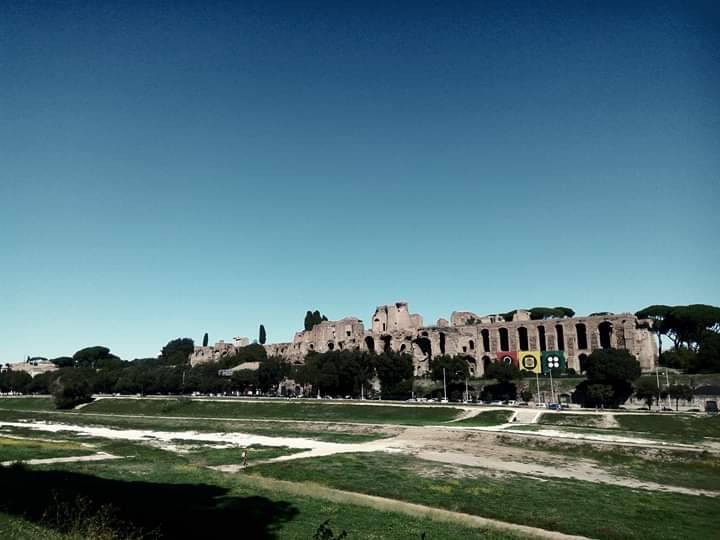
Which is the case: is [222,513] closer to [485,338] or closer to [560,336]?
[560,336]

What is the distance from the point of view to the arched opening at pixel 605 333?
78312 millimetres

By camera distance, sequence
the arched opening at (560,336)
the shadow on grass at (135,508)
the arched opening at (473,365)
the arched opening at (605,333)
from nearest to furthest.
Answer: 1. the shadow on grass at (135,508)
2. the arched opening at (605,333)
3. the arched opening at (560,336)
4. the arched opening at (473,365)

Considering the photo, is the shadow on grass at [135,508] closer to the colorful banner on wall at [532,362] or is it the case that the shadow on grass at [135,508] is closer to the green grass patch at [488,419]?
the green grass patch at [488,419]

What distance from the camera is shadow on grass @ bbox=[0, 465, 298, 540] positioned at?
1209cm

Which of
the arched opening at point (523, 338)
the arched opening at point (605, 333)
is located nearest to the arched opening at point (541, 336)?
the arched opening at point (523, 338)

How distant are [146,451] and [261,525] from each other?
64.2 ft

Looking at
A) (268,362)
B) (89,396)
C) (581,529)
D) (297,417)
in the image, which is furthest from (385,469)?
(89,396)

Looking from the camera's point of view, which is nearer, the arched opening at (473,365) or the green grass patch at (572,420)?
the green grass patch at (572,420)

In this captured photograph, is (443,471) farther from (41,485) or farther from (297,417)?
(297,417)

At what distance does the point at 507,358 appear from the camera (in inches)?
2835

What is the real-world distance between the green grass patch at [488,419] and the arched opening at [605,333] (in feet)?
123

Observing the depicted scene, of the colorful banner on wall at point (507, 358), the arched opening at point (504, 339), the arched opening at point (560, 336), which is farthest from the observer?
the arched opening at point (504, 339)

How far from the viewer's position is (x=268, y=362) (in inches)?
3391

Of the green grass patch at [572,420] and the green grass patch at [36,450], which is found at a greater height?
the green grass patch at [36,450]
